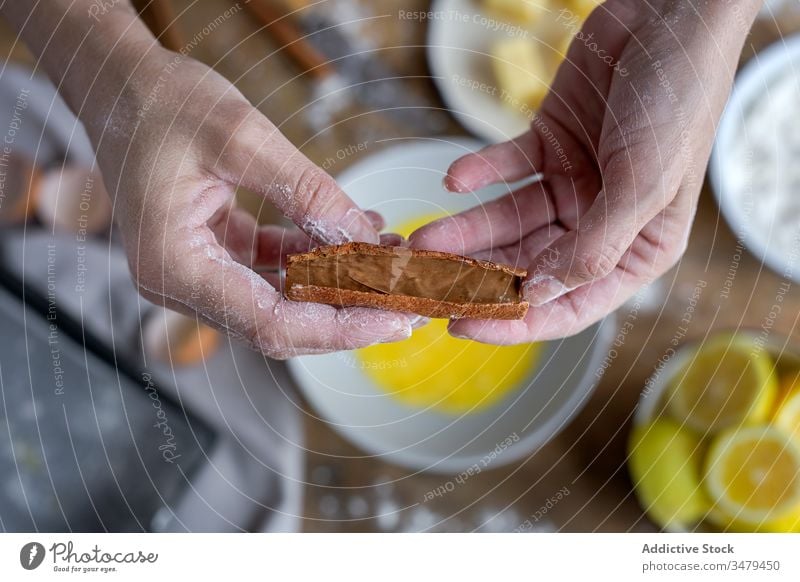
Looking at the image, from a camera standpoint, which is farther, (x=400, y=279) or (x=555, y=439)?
(x=555, y=439)

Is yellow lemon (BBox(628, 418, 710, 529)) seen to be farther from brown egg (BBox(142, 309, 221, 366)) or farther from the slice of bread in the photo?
brown egg (BBox(142, 309, 221, 366))

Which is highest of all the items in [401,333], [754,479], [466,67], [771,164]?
[466,67]

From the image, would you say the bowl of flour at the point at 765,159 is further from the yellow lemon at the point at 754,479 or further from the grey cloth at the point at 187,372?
the grey cloth at the point at 187,372

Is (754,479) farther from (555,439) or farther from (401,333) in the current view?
(401,333)

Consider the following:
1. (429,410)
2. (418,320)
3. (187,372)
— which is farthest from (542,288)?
(187,372)

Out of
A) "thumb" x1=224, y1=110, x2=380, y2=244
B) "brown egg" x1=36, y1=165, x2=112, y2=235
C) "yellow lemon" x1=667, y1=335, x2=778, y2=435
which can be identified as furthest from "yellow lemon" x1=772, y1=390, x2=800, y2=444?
"brown egg" x1=36, y1=165, x2=112, y2=235
